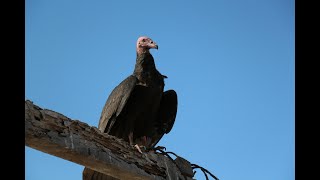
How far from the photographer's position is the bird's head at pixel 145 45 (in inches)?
242

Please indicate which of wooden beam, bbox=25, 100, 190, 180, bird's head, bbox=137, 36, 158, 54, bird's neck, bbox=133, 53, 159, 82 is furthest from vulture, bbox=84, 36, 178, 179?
wooden beam, bbox=25, 100, 190, 180

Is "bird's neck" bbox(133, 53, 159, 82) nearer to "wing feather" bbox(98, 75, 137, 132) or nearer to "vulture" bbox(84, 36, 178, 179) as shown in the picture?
"vulture" bbox(84, 36, 178, 179)

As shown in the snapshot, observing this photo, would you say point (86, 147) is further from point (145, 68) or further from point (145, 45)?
point (145, 45)

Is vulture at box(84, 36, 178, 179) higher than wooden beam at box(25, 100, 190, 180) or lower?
higher

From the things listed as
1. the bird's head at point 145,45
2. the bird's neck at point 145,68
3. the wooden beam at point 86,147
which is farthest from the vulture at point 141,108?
the wooden beam at point 86,147

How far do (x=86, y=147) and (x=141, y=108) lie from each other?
84.5 inches

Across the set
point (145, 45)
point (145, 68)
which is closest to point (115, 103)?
point (145, 68)

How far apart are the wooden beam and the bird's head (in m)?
2.20

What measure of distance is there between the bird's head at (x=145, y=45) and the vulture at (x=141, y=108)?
13cm

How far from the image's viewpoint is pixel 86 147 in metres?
3.44

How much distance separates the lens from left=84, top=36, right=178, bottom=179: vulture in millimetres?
5383

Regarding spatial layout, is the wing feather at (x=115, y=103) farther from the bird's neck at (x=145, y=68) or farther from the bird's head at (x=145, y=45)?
the bird's head at (x=145, y=45)
